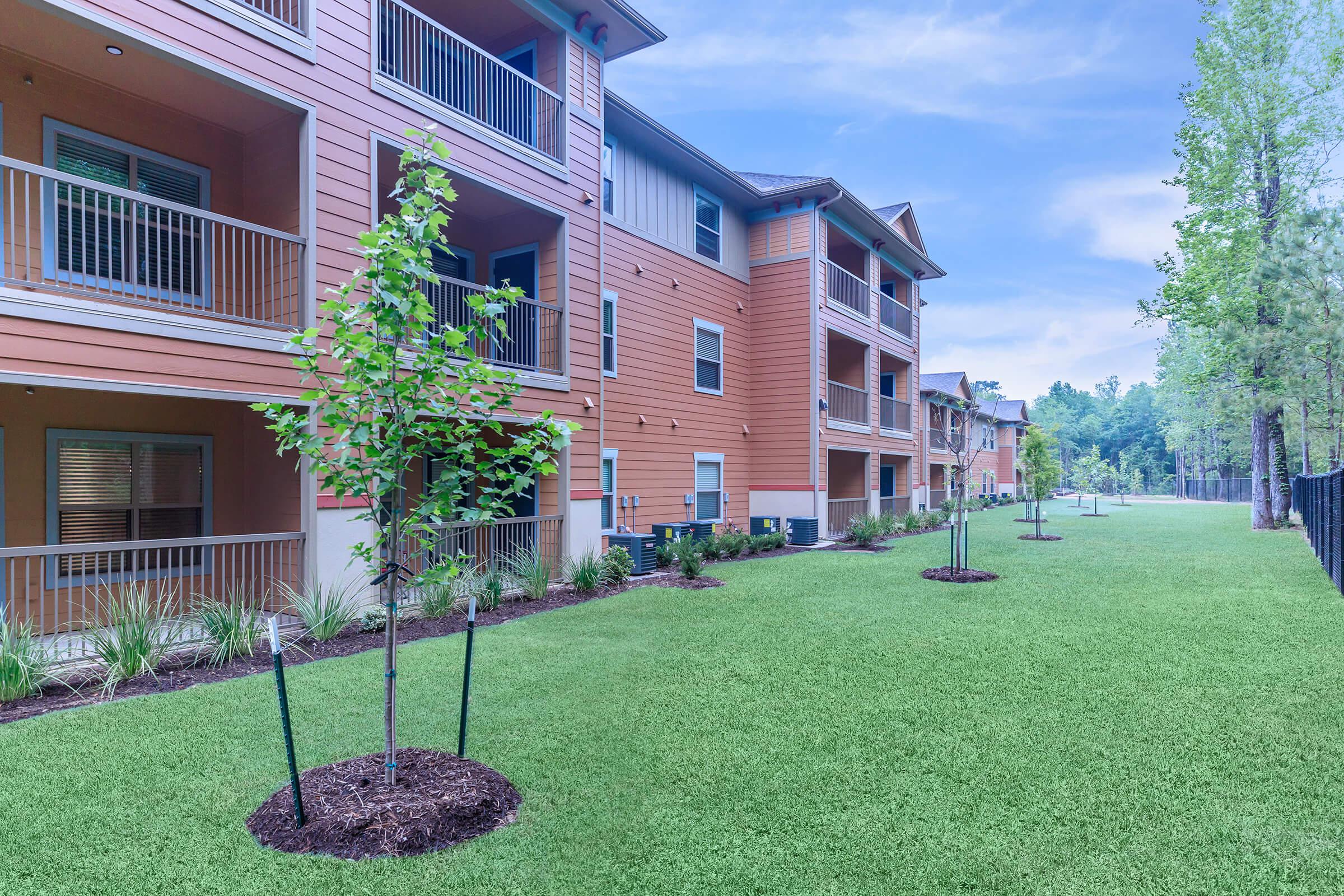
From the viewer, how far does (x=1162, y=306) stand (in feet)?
77.3

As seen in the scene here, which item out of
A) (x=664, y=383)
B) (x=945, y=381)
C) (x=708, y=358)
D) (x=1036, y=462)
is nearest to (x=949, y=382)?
(x=945, y=381)

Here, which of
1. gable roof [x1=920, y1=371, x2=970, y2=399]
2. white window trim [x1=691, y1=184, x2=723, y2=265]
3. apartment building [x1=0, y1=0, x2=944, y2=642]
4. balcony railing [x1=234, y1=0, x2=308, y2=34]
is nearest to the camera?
apartment building [x1=0, y1=0, x2=944, y2=642]

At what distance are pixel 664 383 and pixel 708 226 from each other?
4.56 m

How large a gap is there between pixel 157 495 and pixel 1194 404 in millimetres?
65544

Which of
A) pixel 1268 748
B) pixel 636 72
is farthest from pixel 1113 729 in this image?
pixel 636 72

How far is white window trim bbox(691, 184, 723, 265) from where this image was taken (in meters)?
15.8

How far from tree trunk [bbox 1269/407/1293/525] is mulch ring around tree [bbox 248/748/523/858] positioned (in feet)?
86.3

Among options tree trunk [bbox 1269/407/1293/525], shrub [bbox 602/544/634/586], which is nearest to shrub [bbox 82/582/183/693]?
shrub [bbox 602/544/634/586]

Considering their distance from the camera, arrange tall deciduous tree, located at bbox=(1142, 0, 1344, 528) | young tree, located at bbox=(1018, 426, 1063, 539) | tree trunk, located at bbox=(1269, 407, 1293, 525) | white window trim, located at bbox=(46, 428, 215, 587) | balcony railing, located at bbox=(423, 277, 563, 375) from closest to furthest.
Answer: white window trim, located at bbox=(46, 428, 215, 587) → balcony railing, located at bbox=(423, 277, 563, 375) → tall deciduous tree, located at bbox=(1142, 0, 1344, 528) → tree trunk, located at bbox=(1269, 407, 1293, 525) → young tree, located at bbox=(1018, 426, 1063, 539)

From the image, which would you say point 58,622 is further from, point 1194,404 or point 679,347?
point 1194,404

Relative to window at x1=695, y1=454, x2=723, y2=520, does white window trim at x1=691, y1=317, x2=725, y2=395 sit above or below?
above

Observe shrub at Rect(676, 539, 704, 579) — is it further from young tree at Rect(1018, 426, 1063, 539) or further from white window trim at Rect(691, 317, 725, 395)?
young tree at Rect(1018, 426, 1063, 539)

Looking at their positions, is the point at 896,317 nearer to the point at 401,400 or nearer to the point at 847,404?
the point at 847,404

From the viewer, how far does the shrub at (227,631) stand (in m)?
6.34
